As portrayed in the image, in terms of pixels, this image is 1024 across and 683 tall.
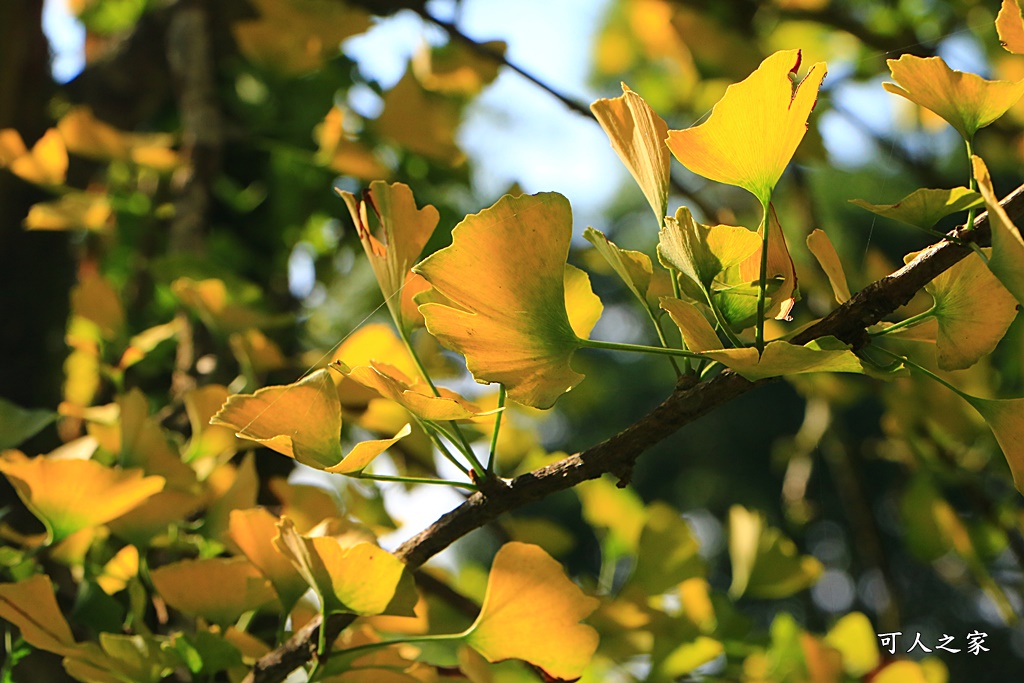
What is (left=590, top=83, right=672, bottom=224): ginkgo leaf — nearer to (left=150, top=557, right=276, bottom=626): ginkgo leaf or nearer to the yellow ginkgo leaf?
(left=150, top=557, right=276, bottom=626): ginkgo leaf

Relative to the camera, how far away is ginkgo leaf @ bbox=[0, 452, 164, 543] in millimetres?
251

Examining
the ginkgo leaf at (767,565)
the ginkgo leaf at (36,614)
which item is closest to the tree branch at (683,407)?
the ginkgo leaf at (36,614)

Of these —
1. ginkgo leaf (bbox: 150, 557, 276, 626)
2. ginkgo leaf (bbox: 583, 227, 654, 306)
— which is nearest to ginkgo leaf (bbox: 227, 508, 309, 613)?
ginkgo leaf (bbox: 150, 557, 276, 626)

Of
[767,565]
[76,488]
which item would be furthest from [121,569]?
[767,565]

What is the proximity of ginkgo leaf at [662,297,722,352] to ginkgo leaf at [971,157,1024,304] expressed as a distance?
0.16 ft

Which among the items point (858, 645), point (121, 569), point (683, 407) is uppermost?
point (683, 407)

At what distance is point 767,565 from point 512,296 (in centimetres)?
27

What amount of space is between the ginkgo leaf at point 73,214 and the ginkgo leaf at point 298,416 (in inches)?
10.4

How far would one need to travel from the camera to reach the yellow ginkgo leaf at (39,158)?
1.35ft

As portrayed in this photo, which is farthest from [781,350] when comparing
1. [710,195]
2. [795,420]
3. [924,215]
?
[795,420]

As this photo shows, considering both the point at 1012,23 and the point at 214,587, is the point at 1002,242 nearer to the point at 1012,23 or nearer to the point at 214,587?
the point at 1012,23

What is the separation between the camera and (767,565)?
1.34 feet

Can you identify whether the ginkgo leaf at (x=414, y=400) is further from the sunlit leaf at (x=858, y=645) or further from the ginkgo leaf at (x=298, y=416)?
the sunlit leaf at (x=858, y=645)

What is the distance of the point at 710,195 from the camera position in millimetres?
839
